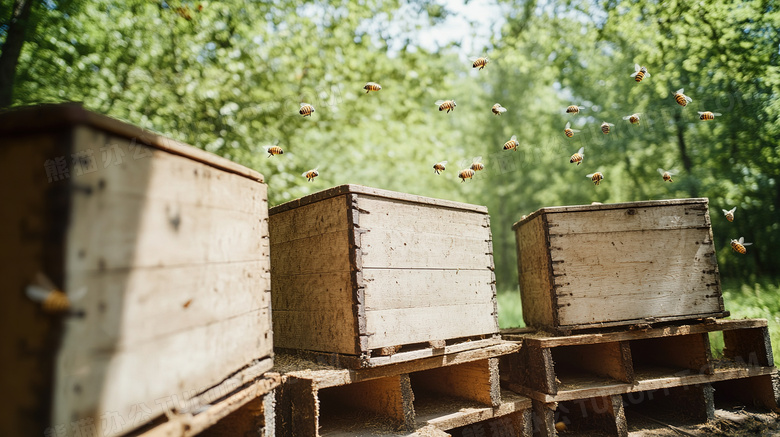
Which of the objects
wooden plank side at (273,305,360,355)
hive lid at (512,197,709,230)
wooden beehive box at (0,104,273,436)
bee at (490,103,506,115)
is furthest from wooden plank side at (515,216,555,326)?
wooden beehive box at (0,104,273,436)

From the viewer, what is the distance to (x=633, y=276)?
3.73 meters

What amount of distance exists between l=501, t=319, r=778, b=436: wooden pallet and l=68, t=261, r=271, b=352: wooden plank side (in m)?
2.62

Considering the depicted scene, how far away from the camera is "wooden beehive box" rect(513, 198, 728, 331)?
12.1 feet

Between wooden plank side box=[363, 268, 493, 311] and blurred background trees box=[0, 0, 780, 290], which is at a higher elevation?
blurred background trees box=[0, 0, 780, 290]

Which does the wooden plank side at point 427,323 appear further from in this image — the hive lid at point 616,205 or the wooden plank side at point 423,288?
the hive lid at point 616,205

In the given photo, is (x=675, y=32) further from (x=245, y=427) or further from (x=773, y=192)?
(x=245, y=427)

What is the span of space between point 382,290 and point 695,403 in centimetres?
324

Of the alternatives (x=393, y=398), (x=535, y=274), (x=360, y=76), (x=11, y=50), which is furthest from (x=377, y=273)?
(x=360, y=76)

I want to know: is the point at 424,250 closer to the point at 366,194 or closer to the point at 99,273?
the point at 366,194

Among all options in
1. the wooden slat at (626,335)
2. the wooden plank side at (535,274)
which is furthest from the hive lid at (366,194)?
the wooden slat at (626,335)

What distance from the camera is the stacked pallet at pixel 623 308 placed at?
3652mm

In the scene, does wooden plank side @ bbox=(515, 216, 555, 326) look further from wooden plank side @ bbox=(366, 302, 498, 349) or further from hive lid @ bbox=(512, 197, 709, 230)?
wooden plank side @ bbox=(366, 302, 498, 349)

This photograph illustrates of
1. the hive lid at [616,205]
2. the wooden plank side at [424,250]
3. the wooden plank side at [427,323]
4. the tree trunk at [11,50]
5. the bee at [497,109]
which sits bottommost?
the wooden plank side at [427,323]

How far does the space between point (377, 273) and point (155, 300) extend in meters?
1.46
